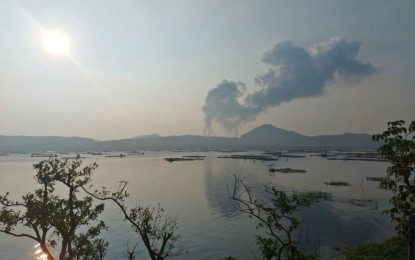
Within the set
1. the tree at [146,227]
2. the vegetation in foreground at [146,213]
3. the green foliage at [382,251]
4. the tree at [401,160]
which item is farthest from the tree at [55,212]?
the green foliage at [382,251]

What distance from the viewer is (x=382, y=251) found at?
44.6m

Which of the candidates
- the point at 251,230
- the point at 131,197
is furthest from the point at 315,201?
the point at 131,197

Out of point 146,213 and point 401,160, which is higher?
point 401,160

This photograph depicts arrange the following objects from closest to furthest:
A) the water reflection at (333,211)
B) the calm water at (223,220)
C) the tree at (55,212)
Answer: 1. the tree at (55,212)
2. the calm water at (223,220)
3. the water reflection at (333,211)

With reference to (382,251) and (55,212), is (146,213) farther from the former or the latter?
(382,251)

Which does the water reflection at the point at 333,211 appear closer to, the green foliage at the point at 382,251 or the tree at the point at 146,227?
the green foliage at the point at 382,251

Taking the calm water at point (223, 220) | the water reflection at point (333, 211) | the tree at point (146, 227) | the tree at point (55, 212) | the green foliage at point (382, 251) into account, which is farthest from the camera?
the water reflection at point (333, 211)

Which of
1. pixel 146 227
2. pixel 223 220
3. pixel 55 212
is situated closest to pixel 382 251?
pixel 223 220

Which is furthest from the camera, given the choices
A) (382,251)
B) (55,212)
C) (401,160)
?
(382,251)

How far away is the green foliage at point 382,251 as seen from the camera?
137 ft

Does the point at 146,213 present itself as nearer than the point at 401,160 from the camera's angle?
No

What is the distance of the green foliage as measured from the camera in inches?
1641

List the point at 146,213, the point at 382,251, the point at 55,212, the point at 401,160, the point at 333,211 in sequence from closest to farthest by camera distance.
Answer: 1. the point at 401,160
2. the point at 146,213
3. the point at 55,212
4. the point at 382,251
5. the point at 333,211

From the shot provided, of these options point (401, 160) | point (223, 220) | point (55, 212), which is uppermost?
point (401, 160)
